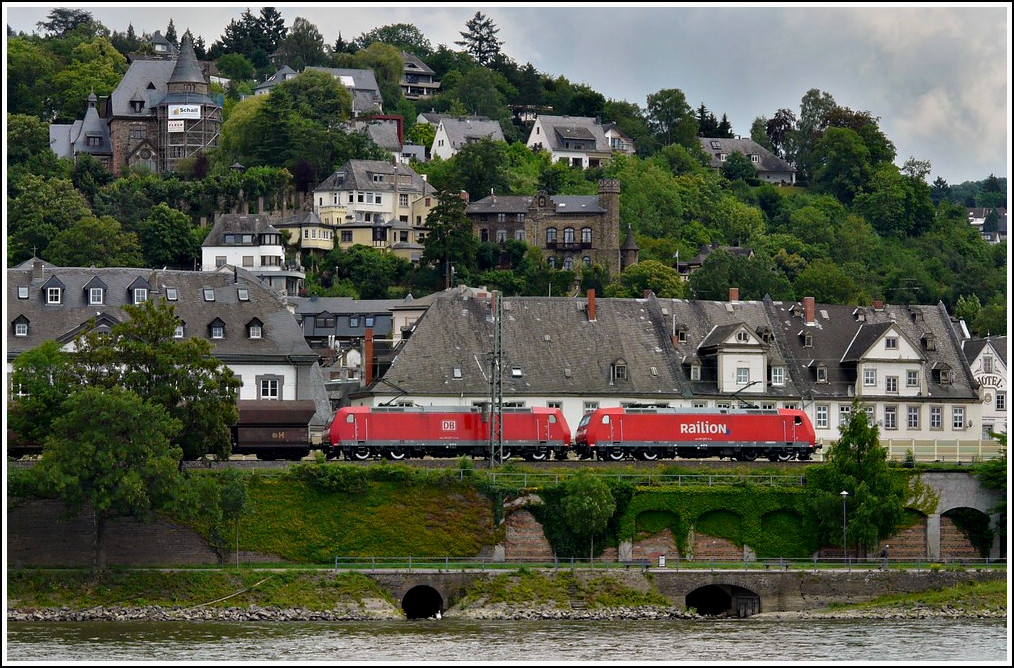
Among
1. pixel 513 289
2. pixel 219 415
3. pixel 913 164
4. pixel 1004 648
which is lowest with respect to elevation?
pixel 1004 648

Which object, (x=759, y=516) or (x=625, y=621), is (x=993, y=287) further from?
(x=625, y=621)

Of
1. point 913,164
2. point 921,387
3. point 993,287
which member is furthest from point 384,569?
point 913,164

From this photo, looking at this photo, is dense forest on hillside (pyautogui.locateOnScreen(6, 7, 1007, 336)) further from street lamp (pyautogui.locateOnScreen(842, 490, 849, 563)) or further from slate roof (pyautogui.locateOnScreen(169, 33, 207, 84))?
street lamp (pyautogui.locateOnScreen(842, 490, 849, 563))

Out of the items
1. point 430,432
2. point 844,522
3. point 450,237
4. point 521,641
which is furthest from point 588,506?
point 450,237

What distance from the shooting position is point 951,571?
75812mm

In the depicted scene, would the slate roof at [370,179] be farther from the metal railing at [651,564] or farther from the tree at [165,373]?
the metal railing at [651,564]

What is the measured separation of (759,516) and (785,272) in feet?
243

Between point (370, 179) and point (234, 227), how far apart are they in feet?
55.3

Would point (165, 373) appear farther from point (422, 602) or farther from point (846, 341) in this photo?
point (846, 341)

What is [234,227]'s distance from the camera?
143 metres

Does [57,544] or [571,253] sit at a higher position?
[571,253]

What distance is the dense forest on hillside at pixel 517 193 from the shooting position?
140250 millimetres

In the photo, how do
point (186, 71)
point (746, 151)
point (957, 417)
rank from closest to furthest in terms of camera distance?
point (957, 417)
point (186, 71)
point (746, 151)

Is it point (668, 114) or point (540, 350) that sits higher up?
point (668, 114)
